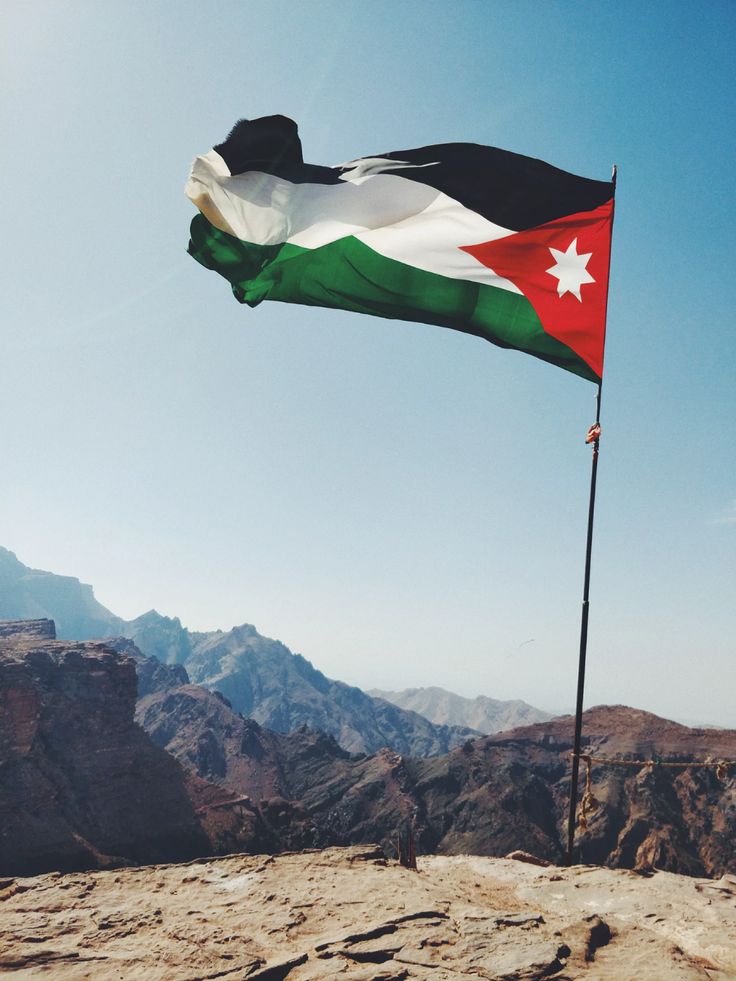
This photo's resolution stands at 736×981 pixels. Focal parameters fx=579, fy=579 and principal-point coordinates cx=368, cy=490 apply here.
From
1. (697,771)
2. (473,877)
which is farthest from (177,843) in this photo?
(473,877)

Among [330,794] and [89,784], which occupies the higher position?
[89,784]

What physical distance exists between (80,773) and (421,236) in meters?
66.1

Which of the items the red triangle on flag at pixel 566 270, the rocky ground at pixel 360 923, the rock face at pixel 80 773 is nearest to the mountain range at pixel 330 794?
the rock face at pixel 80 773

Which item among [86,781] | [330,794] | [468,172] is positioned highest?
→ [468,172]

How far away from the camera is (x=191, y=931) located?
5516 millimetres

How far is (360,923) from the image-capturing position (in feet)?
18.0

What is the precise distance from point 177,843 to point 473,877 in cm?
5895

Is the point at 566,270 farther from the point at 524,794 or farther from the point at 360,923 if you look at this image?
the point at 524,794

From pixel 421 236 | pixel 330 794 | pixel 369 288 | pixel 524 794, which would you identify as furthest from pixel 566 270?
pixel 330 794

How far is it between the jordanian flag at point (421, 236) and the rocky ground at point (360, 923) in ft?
18.1

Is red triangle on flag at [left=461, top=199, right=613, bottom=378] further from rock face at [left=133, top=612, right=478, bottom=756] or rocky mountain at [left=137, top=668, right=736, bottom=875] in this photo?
rock face at [left=133, top=612, right=478, bottom=756]

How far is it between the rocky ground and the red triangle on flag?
218 inches

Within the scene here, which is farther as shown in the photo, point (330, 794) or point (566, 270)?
point (330, 794)

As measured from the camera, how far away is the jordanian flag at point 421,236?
7.19 metres
